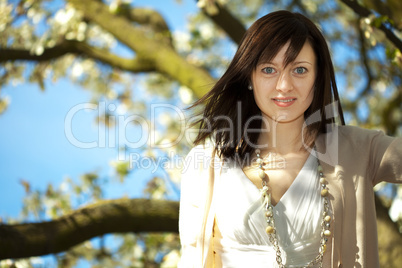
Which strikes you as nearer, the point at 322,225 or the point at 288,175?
the point at 322,225

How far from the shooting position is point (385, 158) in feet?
7.03

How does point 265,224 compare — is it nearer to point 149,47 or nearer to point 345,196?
point 345,196

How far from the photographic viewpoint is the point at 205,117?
8.20ft

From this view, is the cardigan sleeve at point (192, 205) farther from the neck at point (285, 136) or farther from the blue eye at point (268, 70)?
the blue eye at point (268, 70)

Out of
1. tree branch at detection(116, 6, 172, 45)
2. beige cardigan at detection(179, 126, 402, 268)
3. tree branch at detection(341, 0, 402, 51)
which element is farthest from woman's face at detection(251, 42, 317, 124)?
tree branch at detection(116, 6, 172, 45)

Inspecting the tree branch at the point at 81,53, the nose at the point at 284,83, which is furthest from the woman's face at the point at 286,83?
the tree branch at the point at 81,53

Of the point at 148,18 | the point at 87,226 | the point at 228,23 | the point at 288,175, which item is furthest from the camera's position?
the point at 148,18

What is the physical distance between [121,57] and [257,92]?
2331 millimetres

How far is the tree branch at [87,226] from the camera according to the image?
2.87m

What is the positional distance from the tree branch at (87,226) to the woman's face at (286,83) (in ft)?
4.22

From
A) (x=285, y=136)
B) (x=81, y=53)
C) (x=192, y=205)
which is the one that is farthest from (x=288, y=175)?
(x=81, y=53)

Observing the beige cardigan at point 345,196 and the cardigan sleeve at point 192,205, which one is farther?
the cardigan sleeve at point 192,205

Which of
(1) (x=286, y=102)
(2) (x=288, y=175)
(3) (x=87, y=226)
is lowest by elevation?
(3) (x=87, y=226)

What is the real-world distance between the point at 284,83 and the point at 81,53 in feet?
9.02
